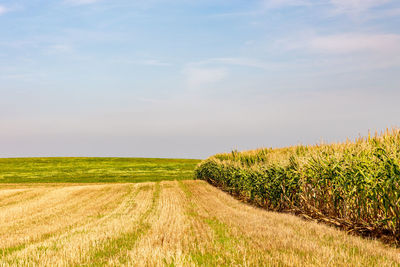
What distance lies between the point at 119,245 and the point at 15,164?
194 ft

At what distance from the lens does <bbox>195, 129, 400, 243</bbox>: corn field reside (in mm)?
7952

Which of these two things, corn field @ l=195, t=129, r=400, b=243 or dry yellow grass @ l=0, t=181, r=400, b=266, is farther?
corn field @ l=195, t=129, r=400, b=243

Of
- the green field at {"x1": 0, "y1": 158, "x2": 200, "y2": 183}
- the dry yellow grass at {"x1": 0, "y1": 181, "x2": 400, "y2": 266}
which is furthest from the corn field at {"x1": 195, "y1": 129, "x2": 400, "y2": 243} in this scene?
the green field at {"x1": 0, "y1": 158, "x2": 200, "y2": 183}

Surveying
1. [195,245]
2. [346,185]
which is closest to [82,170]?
[346,185]

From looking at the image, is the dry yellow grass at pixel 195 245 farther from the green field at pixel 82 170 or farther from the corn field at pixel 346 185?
the green field at pixel 82 170

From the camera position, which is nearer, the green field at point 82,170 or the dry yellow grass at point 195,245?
the dry yellow grass at point 195,245

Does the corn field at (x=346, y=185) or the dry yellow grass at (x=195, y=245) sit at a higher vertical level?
the corn field at (x=346, y=185)

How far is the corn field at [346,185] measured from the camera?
795 centimetres

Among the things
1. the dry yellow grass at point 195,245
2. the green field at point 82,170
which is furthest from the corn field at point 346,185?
the green field at point 82,170

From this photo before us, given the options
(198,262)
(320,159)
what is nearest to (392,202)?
(320,159)

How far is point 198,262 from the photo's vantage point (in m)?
5.67

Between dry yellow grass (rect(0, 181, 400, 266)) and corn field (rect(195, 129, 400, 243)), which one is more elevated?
corn field (rect(195, 129, 400, 243))

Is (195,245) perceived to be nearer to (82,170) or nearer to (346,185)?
(346,185)

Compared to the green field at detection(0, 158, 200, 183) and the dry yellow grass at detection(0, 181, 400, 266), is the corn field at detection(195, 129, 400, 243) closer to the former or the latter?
the dry yellow grass at detection(0, 181, 400, 266)
